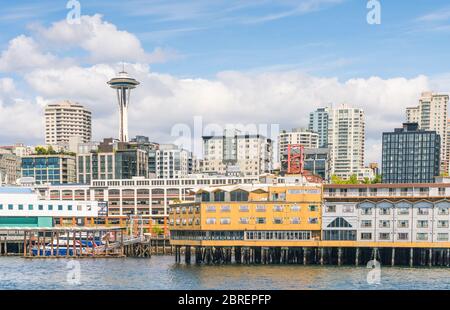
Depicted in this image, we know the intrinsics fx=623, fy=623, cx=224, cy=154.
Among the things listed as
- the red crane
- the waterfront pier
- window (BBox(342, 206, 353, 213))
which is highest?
the red crane

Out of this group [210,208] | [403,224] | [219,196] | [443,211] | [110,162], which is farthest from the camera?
[110,162]

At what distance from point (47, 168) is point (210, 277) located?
455ft

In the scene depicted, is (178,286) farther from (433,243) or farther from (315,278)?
(433,243)

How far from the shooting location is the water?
2298 inches

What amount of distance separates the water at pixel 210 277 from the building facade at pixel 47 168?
4343 inches

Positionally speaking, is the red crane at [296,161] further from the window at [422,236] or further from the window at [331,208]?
the window at [422,236]

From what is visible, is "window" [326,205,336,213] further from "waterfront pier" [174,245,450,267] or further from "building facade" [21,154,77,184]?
"building facade" [21,154,77,184]

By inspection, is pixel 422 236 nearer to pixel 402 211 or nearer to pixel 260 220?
pixel 402 211

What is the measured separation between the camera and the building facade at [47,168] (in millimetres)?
191625

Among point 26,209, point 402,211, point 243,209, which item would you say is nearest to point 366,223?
point 402,211

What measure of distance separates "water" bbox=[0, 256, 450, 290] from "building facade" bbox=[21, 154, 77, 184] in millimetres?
110313

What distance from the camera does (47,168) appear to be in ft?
637

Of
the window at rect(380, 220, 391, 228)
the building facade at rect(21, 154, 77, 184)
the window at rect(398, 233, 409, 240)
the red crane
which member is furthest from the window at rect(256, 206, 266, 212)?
the building facade at rect(21, 154, 77, 184)

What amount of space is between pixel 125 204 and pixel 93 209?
83.3 feet
